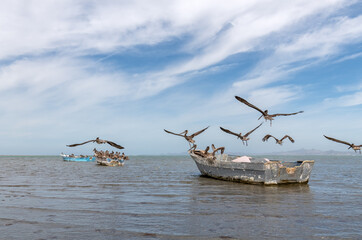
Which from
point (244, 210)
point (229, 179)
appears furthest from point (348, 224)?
point (229, 179)

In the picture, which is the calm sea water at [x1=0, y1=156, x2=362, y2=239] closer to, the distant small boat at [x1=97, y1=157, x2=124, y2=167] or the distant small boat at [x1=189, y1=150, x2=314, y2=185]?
the distant small boat at [x1=189, y1=150, x2=314, y2=185]

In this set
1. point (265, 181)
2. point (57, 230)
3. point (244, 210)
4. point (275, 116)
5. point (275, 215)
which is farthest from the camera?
point (265, 181)

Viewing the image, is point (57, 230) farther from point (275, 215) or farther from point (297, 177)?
point (297, 177)

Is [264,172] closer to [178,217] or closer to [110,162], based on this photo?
[178,217]

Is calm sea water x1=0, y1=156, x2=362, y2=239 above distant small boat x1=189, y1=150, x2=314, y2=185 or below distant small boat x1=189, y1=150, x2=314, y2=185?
below

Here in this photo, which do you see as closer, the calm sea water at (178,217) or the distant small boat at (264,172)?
the calm sea water at (178,217)

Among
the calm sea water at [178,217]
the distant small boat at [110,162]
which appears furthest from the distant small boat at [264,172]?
the distant small boat at [110,162]

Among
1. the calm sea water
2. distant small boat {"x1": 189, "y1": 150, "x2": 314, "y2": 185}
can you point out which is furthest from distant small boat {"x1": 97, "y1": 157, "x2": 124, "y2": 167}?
the calm sea water

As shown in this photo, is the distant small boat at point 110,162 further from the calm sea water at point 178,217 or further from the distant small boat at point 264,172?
the calm sea water at point 178,217

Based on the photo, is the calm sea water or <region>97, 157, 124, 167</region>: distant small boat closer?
the calm sea water

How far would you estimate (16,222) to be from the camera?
27.3 ft

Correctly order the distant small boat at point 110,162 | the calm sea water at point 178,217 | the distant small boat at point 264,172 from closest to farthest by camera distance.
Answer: the calm sea water at point 178,217 → the distant small boat at point 264,172 → the distant small boat at point 110,162

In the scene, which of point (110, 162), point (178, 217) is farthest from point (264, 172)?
point (110, 162)

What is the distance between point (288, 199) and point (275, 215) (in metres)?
3.91
